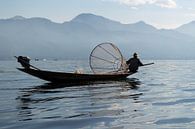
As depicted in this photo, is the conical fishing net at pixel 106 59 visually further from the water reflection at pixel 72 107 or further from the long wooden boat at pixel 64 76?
the water reflection at pixel 72 107

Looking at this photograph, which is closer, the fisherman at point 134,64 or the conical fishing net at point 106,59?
the conical fishing net at point 106,59

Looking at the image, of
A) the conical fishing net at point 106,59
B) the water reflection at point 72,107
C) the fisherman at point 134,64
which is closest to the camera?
the water reflection at point 72,107

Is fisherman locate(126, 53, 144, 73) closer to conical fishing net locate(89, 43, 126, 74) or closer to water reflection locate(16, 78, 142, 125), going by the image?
conical fishing net locate(89, 43, 126, 74)

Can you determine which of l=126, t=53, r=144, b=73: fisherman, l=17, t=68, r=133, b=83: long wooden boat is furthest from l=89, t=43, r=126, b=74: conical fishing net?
l=17, t=68, r=133, b=83: long wooden boat

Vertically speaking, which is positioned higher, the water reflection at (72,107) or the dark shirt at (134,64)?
the dark shirt at (134,64)

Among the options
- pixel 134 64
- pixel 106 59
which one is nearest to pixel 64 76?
pixel 106 59

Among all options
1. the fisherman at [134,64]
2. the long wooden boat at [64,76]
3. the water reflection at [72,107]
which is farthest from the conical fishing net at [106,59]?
the water reflection at [72,107]

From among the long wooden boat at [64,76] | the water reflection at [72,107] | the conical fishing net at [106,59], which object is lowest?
the water reflection at [72,107]

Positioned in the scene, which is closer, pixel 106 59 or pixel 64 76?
pixel 64 76

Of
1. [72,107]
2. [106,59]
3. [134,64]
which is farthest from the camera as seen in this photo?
[134,64]

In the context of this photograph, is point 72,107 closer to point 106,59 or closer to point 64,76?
point 64,76

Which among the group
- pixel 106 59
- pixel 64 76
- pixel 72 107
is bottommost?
pixel 72 107

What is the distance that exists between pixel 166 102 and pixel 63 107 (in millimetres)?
4976

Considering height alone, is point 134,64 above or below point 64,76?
above
